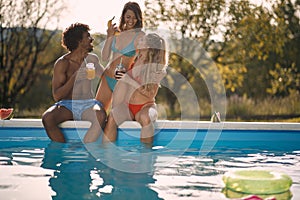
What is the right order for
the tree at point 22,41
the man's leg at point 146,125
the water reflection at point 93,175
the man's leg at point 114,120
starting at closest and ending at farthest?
the water reflection at point 93,175
the man's leg at point 146,125
the man's leg at point 114,120
the tree at point 22,41

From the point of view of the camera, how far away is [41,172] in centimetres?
319

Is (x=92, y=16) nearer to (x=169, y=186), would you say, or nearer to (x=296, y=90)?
(x=296, y=90)

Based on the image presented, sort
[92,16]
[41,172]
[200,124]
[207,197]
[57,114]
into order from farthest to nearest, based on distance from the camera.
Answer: [92,16] < [200,124] < [57,114] < [41,172] < [207,197]

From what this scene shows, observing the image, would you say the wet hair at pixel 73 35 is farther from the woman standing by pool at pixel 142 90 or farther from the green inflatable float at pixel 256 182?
the green inflatable float at pixel 256 182

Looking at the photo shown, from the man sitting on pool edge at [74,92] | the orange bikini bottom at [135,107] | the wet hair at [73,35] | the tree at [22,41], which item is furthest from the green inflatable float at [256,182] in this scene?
the tree at [22,41]

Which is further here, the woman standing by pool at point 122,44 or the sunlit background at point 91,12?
the sunlit background at point 91,12

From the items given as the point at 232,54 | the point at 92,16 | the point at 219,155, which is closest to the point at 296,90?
the point at 232,54

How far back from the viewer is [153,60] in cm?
420

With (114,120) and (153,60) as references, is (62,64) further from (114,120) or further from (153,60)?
(153,60)

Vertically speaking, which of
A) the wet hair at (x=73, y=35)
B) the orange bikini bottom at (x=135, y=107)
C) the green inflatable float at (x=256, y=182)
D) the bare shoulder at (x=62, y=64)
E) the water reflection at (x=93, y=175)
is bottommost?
the water reflection at (x=93, y=175)

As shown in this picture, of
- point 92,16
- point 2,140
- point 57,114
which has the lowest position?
point 2,140

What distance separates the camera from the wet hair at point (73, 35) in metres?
4.52

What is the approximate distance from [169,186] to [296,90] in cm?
818

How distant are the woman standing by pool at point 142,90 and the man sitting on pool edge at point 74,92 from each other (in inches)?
5.3
